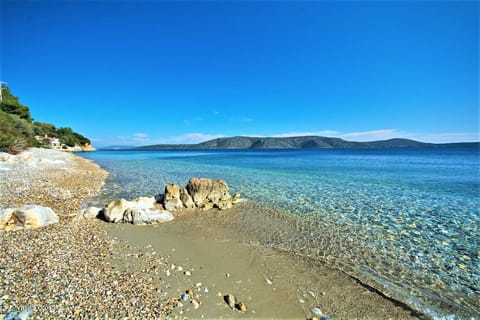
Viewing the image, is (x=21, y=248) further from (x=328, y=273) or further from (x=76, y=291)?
(x=328, y=273)

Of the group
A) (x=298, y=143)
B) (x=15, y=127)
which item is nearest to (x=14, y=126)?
(x=15, y=127)

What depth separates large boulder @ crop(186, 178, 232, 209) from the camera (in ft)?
29.1

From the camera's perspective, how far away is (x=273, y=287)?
3.77 metres

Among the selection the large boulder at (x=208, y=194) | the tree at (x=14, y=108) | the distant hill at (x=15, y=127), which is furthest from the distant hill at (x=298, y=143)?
the large boulder at (x=208, y=194)

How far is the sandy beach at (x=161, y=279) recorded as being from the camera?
9.64ft

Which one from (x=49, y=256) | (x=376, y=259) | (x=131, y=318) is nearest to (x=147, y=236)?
(x=49, y=256)

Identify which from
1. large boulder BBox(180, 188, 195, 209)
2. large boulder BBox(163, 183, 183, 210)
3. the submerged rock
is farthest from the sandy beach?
large boulder BBox(180, 188, 195, 209)

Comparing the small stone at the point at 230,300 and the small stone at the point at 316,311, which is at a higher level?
the small stone at the point at 230,300

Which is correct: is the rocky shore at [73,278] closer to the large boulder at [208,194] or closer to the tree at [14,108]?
the large boulder at [208,194]

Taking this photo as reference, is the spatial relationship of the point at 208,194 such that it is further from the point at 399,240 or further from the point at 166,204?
the point at 399,240

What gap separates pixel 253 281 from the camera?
153 inches

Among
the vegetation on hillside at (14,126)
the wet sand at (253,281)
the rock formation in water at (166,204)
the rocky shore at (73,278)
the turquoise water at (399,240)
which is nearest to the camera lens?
the rocky shore at (73,278)

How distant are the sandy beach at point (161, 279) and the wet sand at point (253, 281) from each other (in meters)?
0.02

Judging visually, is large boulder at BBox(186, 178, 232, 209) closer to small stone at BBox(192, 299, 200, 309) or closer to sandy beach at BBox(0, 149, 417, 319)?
sandy beach at BBox(0, 149, 417, 319)
